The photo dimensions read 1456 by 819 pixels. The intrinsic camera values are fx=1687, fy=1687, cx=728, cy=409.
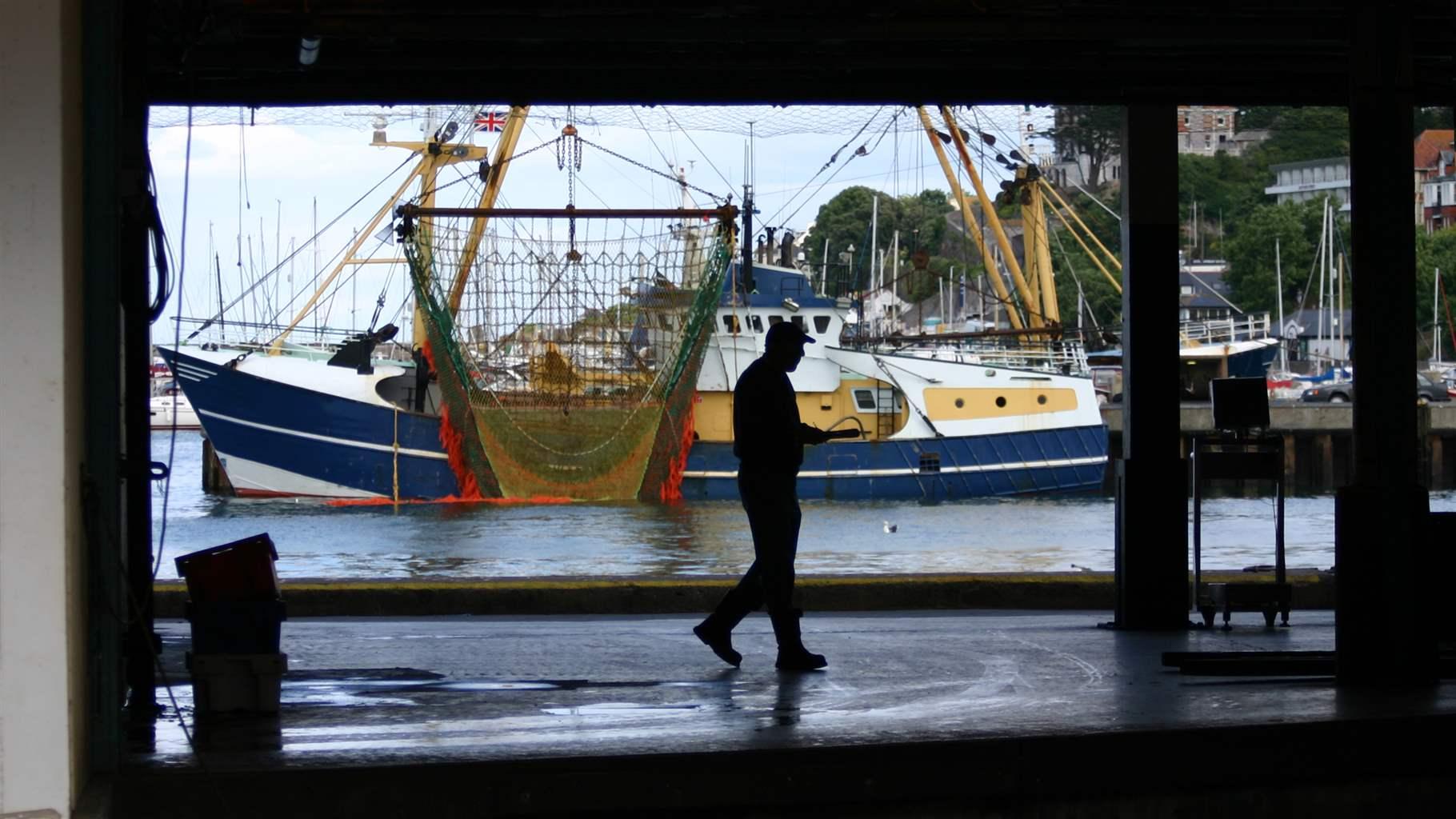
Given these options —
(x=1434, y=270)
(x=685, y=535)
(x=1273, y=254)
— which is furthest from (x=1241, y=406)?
(x=1273, y=254)

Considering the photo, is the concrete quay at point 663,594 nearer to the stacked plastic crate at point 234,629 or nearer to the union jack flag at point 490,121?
the stacked plastic crate at point 234,629

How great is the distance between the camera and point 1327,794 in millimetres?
5465

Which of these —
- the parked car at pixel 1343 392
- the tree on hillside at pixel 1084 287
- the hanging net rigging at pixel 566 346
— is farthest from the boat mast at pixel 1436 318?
the hanging net rigging at pixel 566 346

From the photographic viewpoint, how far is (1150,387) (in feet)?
29.0

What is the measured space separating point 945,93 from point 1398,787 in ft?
12.6

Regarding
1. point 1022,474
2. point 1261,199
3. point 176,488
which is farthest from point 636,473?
point 1261,199

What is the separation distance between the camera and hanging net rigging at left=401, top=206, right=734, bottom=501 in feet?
103

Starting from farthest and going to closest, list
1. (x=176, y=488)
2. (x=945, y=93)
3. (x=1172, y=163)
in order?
(x=176, y=488)
(x=1172, y=163)
(x=945, y=93)

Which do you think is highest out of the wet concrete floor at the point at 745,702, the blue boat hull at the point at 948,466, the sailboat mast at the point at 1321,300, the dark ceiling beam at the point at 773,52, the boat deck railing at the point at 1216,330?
the sailboat mast at the point at 1321,300

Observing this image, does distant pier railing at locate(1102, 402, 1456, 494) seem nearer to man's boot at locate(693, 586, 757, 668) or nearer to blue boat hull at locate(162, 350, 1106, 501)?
blue boat hull at locate(162, 350, 1106, 501)

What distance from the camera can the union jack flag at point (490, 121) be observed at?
114 ft

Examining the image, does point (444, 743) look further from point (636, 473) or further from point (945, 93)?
point (636, 473)

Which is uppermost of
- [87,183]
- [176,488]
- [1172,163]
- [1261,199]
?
[1261,199]

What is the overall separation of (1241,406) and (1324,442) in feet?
123
